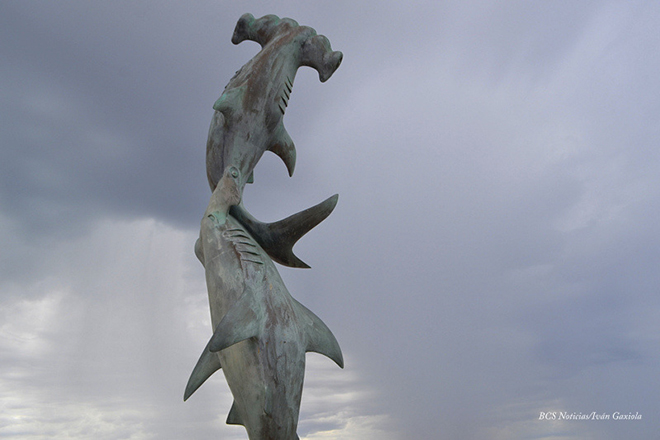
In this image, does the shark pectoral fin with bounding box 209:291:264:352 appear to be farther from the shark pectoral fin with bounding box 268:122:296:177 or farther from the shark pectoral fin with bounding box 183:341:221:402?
the shark pectoral fin with bounding box 268:122:296:177

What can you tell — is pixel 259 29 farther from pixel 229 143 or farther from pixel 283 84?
pixel 229 143

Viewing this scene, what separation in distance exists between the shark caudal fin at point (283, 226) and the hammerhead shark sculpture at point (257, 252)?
0.6 inches

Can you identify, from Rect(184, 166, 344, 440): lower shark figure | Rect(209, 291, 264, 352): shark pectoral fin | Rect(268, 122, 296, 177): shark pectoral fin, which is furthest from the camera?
Rect(268, 122, 296, 177): shark pectoral fin

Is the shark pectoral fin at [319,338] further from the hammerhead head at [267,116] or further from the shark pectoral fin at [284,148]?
the shark pectoral fin at [284,148]

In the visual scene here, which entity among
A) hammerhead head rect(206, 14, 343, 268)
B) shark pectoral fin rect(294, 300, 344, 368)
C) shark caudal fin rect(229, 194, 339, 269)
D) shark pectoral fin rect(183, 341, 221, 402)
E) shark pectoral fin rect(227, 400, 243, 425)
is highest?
hammerhead head rect(206, 14, 343, 268)

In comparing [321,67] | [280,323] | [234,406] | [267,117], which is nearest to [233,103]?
[267,117]

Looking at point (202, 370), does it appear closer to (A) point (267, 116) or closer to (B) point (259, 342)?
(B) point (259, 342)

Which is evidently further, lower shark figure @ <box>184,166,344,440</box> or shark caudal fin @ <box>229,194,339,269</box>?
shark caudal fin @ <box>229,194,339,269</box>

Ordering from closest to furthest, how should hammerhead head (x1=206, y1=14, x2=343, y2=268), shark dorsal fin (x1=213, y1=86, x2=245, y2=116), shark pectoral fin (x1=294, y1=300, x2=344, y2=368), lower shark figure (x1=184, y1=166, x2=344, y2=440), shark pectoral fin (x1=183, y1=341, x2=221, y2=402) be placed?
lower shark figure (x1=184, y1=166, x2=344, y2=440)
shark pectoral fin (x1=294, y1=300, x2=344, y2=368)
shark pectoral fin (x1=183, y1=341, x2=221, y2=402)
hammerhead head (x1=206, y1=14, x2=343, y2=268)
shark dorsal fin (x1=213, y1=86, x2=245, y2=116)

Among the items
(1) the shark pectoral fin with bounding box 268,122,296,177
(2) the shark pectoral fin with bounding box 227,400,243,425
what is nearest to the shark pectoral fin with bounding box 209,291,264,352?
(2) the shark pectoral fin with bounding box 227,400,243,425

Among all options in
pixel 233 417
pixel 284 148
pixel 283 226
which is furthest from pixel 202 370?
pixel 284 148

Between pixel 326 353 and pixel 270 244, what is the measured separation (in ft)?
5.68

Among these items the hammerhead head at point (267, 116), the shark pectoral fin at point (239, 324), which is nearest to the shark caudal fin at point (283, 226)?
the hammerhead head at point (267, 116)

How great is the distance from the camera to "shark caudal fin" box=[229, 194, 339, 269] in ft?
26.1
